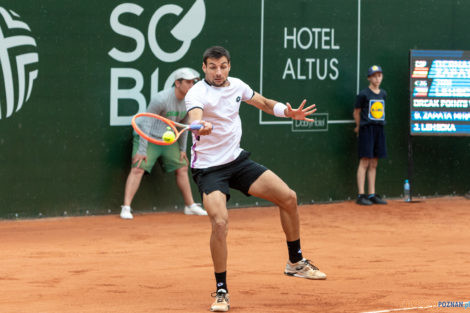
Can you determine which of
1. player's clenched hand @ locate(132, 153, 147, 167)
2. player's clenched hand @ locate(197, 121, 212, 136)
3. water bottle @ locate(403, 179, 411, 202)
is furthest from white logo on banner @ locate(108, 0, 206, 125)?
player's clenched hand @ locate(197, 121, 212, 136)

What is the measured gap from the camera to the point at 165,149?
11.1 meters

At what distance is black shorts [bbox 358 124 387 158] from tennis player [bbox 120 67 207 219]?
8.76ft

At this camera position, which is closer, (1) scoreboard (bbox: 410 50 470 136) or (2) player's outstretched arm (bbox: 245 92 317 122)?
(2) player's outstretched arm (bbox: 245 92 317 122)

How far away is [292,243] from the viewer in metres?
7.51

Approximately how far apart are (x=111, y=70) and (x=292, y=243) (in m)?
4.34

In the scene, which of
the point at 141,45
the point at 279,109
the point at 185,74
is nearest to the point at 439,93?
the point at 185,74

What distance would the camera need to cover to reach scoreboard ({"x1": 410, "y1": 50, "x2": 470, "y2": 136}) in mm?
12648

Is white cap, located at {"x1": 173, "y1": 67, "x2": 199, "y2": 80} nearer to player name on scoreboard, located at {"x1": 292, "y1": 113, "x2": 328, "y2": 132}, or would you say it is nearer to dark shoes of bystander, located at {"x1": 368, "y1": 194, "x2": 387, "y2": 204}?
player name on scoreboard, located at {"x1": 292, "y1": 113, "x2": 328, "y2": 132}

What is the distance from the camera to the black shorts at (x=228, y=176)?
6.86 meters

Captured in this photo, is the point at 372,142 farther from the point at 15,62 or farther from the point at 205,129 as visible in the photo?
the point at 205,129

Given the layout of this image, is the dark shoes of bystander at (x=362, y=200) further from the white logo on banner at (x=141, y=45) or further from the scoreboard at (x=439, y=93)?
the white logo on banner at (x=141, y=45)

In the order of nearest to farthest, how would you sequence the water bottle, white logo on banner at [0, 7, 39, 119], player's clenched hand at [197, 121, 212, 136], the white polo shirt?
player's clenched hand at [197, 121, 212, 136] → the white polo shirt → white logo on banner at [0, 7, 39, 119] → the water bottle

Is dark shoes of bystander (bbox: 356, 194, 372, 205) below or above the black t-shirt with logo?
below

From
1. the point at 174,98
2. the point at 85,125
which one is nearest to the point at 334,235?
the point at 174,98
